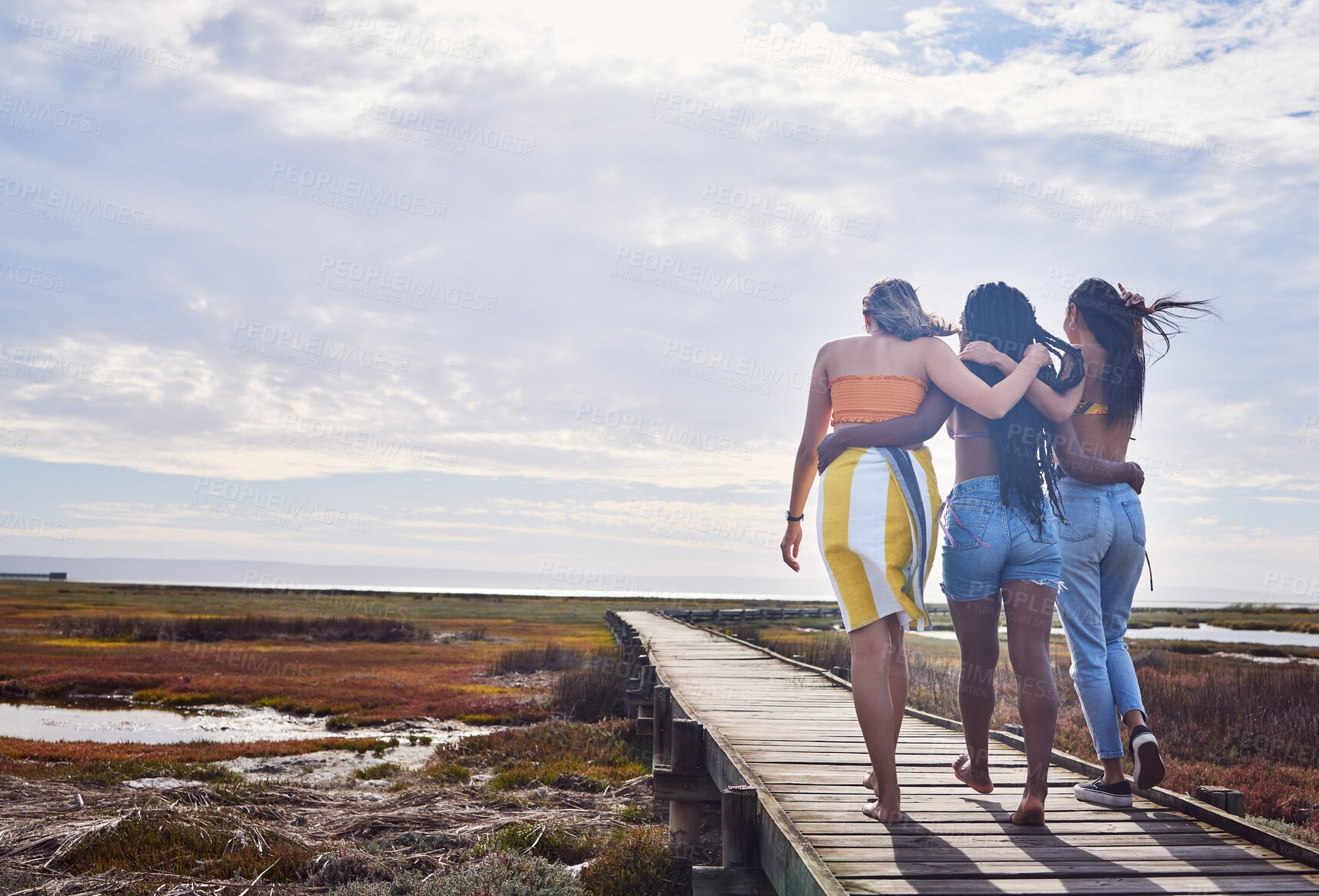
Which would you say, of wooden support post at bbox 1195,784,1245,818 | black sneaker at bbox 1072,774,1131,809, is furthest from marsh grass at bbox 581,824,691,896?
wooden support post at bbox 1195,784,1245,818

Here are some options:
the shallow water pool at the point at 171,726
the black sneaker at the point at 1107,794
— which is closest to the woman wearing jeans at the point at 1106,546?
the black sneaker at the point at 1107,794

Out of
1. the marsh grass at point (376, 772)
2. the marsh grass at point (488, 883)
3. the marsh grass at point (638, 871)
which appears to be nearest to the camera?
the marsh grass at point (488, 883)

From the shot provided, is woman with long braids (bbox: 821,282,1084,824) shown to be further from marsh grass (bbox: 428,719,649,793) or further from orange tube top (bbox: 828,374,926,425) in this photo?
marsh grass (bbox: 428,719,649,793)

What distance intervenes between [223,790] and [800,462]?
768 cm

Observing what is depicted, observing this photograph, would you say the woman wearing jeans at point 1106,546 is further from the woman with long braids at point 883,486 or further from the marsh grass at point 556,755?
the marsh grass at point 556,755

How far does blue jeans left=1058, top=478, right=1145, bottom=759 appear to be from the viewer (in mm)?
3938

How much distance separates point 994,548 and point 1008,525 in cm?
11

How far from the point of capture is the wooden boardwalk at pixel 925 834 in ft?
9.73

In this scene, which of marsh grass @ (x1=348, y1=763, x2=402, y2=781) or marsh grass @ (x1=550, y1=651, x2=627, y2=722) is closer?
marsh grass @ (x1=348, y1=763, x2=402, y2=781)

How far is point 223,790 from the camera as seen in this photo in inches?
340

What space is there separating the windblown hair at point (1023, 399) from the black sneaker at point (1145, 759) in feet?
3.46

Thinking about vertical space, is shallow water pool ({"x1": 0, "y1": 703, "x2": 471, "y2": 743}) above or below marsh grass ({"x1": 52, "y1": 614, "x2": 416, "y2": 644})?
above

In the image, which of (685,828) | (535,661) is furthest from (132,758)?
(535,661)

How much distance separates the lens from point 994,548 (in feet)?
11.5
